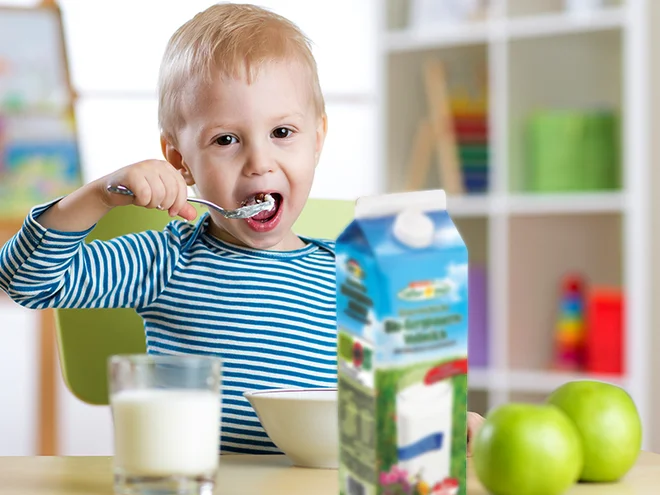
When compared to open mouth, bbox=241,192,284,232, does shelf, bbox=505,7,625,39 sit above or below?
above

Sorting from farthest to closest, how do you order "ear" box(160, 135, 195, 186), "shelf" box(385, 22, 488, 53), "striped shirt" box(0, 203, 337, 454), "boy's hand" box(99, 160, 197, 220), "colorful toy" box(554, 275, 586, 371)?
"shelf" box(385, 22, 488, 53) → "colorful toy" box(554, 275, 586, 371) → "ear" box(160, 135, 195, 186) → "striped shirt" box(0, 203, 337, 454) → "boy's hand" box(99, 160, 197, 220)

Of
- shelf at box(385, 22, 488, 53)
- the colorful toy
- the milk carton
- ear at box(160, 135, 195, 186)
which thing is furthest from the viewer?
shelf at box(385, 22, 488, 53)

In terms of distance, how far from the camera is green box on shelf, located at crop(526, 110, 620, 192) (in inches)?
105

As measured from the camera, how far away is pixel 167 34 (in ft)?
11.3

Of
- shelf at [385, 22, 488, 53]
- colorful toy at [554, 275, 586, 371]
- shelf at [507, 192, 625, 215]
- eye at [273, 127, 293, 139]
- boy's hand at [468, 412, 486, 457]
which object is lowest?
colorful toy at [554, 275, 586, 371]

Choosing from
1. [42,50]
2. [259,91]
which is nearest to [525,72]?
[42,50]

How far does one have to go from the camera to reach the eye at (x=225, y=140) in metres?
1.08

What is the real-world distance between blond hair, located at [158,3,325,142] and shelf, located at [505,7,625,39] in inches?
63.6

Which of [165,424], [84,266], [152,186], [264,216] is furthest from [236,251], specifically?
[165,424]

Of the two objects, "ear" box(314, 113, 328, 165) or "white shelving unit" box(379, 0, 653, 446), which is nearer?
"ear" box(314, 113, 328, 165)

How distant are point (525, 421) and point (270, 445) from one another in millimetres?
431

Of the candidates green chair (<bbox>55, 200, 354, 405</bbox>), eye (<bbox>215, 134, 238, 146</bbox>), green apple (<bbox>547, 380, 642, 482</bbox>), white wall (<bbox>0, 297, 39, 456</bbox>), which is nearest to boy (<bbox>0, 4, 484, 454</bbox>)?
eye (<bbox>215, 134, 238, 146</bbox>)

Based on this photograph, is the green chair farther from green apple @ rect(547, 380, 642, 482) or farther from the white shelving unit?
Result: the white shelving unit

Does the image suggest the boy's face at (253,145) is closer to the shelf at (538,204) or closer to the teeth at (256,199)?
the teeth at (256,199)
